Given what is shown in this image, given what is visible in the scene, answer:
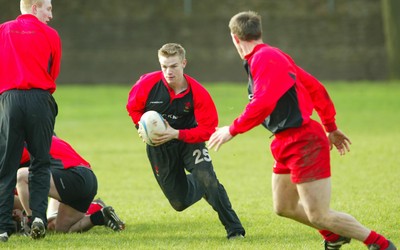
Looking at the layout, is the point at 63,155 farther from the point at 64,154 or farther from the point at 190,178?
the point at 190,178

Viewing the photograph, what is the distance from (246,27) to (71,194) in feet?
8.65

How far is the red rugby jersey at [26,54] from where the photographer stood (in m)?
8.04

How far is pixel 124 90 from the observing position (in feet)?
102

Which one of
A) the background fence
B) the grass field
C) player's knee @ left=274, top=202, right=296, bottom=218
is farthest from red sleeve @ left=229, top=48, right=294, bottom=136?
the background fence

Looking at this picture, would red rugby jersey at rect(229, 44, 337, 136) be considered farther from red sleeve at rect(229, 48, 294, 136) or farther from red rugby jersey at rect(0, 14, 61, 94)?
red rugby jersey at rect(0, 14, 61, 94)

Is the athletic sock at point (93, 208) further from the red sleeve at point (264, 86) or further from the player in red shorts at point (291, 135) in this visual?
the red sleeve at point (264, 86)

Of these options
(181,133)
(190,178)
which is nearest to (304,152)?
(181,133)

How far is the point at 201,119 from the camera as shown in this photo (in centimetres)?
827

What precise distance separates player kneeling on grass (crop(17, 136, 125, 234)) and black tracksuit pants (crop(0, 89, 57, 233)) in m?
0.44

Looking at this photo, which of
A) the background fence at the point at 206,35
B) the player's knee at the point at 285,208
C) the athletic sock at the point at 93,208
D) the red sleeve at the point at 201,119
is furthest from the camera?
the background fence at the point at 206,35

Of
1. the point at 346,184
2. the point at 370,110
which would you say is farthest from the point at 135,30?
the point at 346,184

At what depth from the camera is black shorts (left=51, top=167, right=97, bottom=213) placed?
28.2 feet

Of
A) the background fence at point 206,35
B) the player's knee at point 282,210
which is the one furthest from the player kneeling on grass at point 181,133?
the background fence at point 206,35

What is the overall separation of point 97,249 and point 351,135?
1173cm
